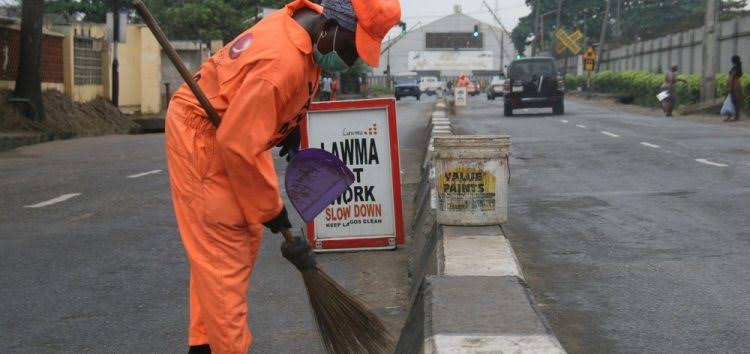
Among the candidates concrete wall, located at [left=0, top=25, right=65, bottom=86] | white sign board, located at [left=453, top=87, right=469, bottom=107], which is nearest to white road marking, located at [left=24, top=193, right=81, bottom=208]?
concrete wall, located at [left=0, top=25, right=65, bottom=86]

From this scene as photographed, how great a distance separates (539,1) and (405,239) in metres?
88.8

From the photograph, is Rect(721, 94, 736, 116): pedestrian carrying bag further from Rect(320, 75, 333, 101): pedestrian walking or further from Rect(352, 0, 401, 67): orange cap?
Rect(352, 0, 401, 67): orange cap

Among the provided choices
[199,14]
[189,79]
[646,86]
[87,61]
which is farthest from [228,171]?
[199,14]

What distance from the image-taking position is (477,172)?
8078 millimetres

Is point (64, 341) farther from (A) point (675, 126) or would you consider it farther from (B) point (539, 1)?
(B) point (539, 1)

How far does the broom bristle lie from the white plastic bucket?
10.3 feet

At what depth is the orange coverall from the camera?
152 inches

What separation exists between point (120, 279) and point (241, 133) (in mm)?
4161

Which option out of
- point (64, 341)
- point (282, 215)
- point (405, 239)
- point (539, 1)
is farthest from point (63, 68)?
point (539, 1)

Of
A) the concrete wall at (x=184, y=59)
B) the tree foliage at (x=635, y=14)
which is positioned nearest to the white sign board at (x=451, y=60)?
the tree foliage at (x=635, y=14)

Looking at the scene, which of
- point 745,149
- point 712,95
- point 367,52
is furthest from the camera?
point 712,95

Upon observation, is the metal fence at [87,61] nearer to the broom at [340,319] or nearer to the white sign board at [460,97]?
the white sign board at [460,97]

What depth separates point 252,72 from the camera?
380 cm

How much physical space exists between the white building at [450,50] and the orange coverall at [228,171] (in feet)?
416
